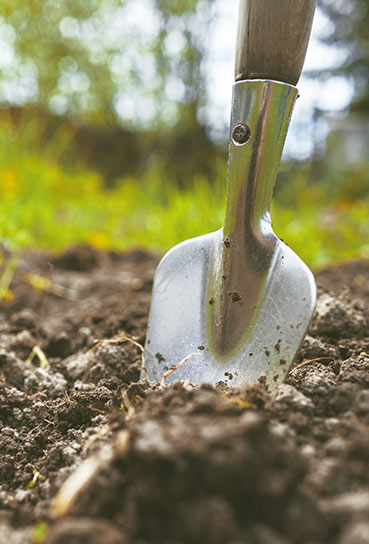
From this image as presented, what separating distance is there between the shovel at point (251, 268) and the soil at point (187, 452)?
83mm

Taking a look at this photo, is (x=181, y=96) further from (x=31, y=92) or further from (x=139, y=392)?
(x=139, y=392)

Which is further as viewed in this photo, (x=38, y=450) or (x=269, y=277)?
(x=269, y=277)

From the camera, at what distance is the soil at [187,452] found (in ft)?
1.81

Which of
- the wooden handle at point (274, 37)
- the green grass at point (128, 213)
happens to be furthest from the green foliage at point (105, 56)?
the wooden handle at point (274, 37)

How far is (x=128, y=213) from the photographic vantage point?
376cm

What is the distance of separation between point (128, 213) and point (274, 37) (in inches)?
112

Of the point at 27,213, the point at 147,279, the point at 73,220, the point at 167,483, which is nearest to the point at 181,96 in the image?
the point at 73,220

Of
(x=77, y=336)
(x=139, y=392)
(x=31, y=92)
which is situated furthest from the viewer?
(x=31, y=92)

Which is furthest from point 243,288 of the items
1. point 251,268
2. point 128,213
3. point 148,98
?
point 148,98

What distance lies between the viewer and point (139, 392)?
881mm

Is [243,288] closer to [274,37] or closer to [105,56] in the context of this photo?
[274,37]

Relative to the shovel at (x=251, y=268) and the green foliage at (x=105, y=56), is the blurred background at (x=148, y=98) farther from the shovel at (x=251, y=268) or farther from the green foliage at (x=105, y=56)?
the shovel at (x=251, y=268)

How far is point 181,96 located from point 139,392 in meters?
5.82

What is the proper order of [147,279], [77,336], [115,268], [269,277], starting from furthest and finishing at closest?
[115,268], [147,279], [77,336], [269,277]
